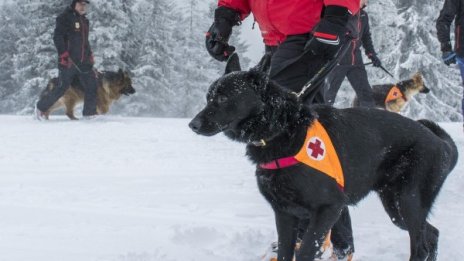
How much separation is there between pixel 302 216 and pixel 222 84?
34.0 inches

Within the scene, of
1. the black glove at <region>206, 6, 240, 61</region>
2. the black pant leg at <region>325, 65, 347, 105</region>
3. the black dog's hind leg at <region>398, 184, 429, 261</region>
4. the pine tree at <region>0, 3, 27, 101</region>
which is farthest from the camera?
the pine tree at <region>0, 3, 27, 101</region>

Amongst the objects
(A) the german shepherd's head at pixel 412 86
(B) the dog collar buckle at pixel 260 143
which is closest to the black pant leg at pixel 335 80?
(B) the dog collar buckle at pixel 260 143

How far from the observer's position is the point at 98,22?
29.5 meters

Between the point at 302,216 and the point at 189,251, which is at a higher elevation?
the point at 302,216

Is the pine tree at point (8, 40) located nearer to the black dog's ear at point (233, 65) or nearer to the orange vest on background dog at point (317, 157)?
the black dog's ear at point (233, 65)

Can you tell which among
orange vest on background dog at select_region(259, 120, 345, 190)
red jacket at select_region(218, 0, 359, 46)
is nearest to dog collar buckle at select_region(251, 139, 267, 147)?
orange vest on background dog at select_region(259, 120, 345, 190)

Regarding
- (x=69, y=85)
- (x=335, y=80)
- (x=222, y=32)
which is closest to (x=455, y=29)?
(x=335, y=80)

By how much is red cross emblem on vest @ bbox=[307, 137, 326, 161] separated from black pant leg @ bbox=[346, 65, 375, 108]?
4419 mm

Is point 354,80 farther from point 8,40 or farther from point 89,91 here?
point 8,40

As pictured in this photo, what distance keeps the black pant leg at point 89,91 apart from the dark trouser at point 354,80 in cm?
504

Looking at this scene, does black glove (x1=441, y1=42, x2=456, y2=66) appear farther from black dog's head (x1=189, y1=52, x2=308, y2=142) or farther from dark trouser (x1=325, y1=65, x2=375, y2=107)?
black dog's head (x1=189, y1=52, x2=308, y2=142)

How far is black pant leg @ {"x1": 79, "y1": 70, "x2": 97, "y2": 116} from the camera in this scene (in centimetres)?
931

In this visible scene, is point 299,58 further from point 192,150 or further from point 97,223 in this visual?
point 192,150

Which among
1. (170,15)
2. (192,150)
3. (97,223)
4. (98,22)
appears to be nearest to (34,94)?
(98,22)
